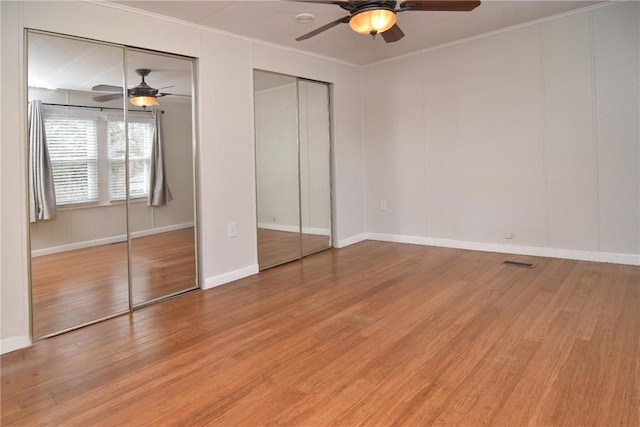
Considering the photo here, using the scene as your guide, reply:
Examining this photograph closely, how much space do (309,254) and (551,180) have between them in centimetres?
305

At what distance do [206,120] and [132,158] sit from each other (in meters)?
0.83

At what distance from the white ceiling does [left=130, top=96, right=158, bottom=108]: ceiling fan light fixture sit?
74 cm

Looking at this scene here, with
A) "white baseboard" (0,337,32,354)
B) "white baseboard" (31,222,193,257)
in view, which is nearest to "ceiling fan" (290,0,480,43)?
"white baseboard" (31,222,193,257)

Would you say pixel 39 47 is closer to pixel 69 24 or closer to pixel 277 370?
pixel 69 24

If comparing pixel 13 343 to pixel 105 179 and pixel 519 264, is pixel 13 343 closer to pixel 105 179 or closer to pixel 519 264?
pixel 105 179

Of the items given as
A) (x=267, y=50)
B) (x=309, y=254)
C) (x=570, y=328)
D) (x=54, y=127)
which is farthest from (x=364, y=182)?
(x=54, y=127)

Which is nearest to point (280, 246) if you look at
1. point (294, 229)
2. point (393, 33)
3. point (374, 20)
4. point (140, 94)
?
point (294, 229)

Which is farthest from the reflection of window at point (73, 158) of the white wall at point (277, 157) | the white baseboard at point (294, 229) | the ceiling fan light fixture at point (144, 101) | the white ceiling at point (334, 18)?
the white baseboard at point (294, 229)

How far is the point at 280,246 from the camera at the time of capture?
4992 millimetres

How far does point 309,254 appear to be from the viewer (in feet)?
17.5

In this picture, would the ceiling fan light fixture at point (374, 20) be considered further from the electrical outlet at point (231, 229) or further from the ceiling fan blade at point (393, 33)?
the electrical outlet at point (231, 229)

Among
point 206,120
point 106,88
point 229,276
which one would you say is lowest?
point 229,276

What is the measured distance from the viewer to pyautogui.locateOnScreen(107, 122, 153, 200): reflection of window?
11.0 ft

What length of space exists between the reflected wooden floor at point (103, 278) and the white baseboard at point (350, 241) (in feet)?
7.52
